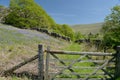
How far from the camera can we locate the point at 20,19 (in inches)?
2154

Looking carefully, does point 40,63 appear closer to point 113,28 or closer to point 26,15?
point 113,28

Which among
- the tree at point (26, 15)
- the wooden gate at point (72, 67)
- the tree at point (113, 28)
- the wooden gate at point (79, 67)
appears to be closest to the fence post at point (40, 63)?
the wooden gate at point (72, 67)

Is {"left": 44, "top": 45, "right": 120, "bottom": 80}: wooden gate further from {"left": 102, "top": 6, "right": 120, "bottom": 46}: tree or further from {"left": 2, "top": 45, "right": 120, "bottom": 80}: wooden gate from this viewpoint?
{"left": 102, "top": 6, "right": 120, "bottom": 46}: tree

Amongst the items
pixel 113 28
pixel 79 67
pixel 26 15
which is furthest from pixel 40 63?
pixel 26 15

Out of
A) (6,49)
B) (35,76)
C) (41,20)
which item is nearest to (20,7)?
A: (41,20)

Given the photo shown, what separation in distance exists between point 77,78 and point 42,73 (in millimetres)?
1772

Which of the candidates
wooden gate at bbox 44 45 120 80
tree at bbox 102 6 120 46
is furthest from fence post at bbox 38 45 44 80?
tree at bbox 102 6 120 46

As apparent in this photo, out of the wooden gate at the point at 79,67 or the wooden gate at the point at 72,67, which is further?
the wooden gate at the point at 79,67

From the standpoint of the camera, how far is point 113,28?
19688mm

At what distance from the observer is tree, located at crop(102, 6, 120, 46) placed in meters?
18.9

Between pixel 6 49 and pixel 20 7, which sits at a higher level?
pixel 20 7

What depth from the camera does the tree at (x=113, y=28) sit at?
1891 centimetres

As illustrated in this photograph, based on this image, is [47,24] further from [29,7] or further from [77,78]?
[77,78]

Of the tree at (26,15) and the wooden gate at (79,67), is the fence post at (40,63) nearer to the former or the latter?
the wooden gate at (79,67)
